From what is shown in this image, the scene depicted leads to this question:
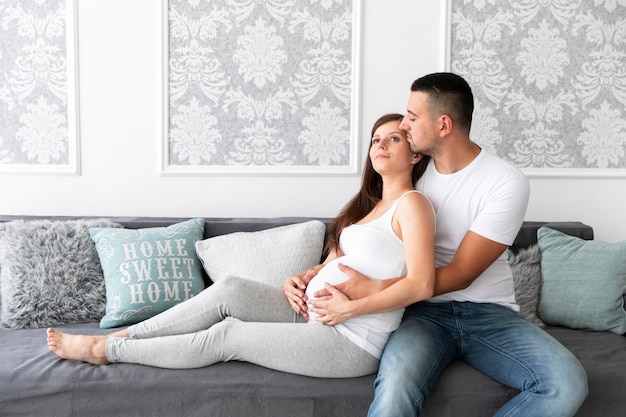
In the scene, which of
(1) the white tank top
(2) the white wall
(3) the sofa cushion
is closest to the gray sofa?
(1) the white tank top

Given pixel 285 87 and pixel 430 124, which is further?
pixel 285 87

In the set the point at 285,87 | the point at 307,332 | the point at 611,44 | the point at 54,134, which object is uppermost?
the point at 611,44

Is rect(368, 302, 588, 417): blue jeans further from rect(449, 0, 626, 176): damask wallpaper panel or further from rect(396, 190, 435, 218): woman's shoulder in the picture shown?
rect(449, 0, 626, 176): damask wallpaper panel

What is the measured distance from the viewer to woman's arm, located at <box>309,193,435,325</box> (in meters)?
1.83

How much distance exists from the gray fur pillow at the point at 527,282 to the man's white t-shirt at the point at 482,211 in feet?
1.29

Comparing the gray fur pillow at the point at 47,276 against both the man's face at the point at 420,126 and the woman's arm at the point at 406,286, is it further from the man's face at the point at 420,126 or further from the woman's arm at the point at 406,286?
the man's face at the point at 420,126

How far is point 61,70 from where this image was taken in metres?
2.70

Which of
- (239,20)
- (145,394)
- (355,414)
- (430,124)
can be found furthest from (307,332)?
(239,20)

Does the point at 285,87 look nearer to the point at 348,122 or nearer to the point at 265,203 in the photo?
the point at 348,122

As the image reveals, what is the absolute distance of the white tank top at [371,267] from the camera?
1.86 metres

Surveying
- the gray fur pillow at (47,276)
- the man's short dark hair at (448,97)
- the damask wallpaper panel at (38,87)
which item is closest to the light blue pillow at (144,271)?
the gray fur pillow at (47,276)

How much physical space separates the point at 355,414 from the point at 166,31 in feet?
5.79

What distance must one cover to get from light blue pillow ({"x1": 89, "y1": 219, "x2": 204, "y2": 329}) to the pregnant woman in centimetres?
31

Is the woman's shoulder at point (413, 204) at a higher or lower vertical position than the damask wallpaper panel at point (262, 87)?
lower
